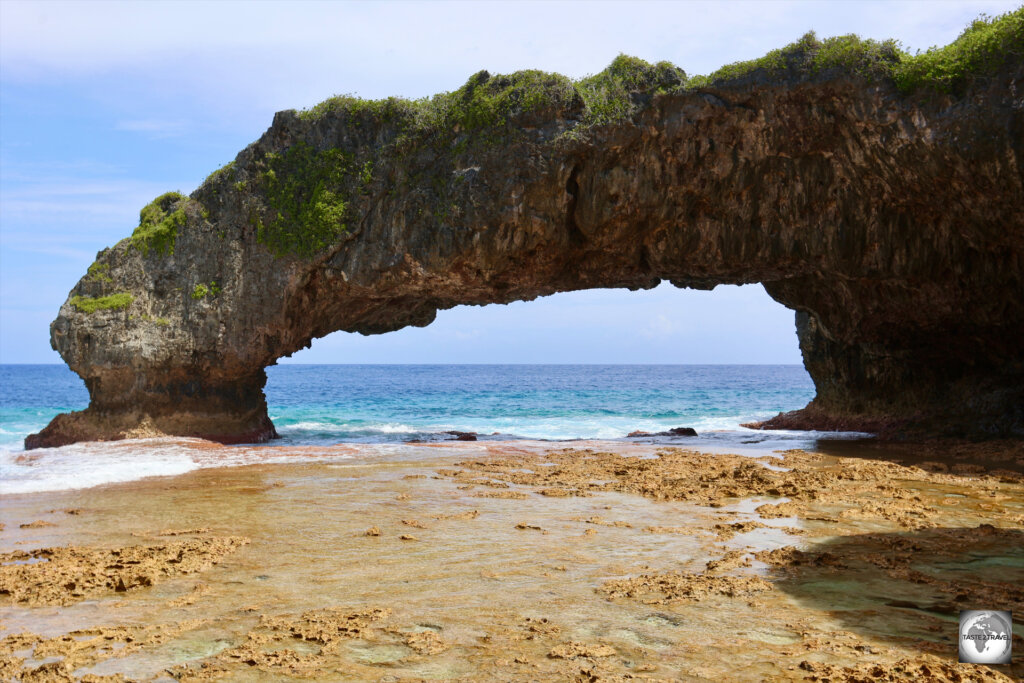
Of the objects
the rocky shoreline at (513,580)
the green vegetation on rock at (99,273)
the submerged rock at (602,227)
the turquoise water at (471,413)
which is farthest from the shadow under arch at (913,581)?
the green vegetation on rock at (99,273)

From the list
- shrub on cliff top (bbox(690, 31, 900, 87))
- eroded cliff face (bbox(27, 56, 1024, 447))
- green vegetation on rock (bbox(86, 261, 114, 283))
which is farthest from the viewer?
green vegetation on rock (bbox(86, 261, 114, 283))

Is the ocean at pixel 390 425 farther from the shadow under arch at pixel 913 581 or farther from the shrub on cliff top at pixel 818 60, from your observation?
the shadow under arch at pixel 913 581

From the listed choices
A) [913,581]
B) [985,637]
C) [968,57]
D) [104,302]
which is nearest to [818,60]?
[968,57]

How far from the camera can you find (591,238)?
18219mm

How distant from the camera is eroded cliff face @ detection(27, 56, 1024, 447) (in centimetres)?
1595

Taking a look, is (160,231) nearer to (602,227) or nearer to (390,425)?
(390,425)

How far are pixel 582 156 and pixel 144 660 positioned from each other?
48.9 feet

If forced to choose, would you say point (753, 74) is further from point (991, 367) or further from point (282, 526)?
point (282, 526)

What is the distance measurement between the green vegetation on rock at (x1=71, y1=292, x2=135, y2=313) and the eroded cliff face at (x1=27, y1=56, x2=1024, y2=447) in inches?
3.0

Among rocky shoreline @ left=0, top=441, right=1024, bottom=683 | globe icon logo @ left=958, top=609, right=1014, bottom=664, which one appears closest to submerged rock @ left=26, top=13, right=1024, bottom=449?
rocky shoreline @ left=0, top=441, right=1024, bottom=683

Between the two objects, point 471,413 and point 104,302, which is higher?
Answer: point 104,302

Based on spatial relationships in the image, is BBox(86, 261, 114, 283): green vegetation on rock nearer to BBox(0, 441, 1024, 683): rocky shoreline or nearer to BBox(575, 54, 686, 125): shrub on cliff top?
BBox(0, 441, 1024, 683): rocky shoreline

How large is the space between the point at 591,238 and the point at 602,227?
432 mm

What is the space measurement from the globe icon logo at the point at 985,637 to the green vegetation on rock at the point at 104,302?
19935 millimetres
